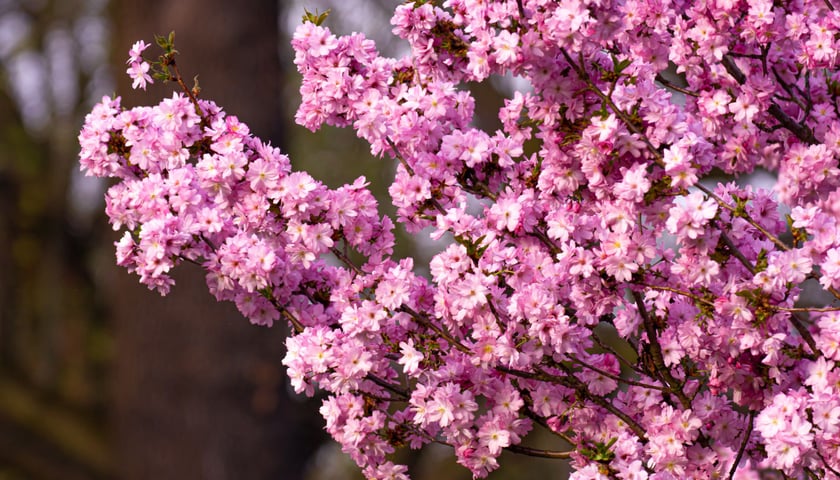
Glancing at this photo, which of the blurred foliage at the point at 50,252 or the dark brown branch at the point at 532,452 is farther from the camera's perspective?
the blurred foliage at the point at 50,252

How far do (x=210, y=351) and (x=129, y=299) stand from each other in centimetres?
108

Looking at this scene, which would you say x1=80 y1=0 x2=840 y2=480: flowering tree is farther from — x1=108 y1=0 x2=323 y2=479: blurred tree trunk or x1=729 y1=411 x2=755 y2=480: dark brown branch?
x1=108 y1=0 x2=323 y2=479: blurred tree trunk

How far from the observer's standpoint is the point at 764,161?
359 centimetres

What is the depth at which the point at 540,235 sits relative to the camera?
3.07 m

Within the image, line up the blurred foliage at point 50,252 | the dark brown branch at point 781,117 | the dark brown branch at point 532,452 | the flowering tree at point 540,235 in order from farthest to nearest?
the blurred foliage at point 50,252
the dark brown branch at point 781,117
the dark brown branch at point 532,452
the flowering tree at point 540,235

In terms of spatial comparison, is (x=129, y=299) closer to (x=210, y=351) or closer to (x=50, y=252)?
(x=210, y=351)

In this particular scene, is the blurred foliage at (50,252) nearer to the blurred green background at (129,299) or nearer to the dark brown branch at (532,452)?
the blurred green background at (129,299)

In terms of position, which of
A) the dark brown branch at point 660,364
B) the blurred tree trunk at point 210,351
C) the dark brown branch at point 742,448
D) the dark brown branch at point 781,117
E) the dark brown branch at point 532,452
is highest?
the blurred tree trunk at point 210,351

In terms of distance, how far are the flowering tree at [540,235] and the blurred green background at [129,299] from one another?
5.70 m

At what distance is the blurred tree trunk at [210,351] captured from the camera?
8.83 m

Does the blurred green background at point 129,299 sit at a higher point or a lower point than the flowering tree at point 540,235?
higher

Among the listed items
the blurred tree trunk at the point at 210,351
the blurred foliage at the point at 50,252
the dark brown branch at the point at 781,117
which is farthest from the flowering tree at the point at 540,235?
the blurred foliage at the point at 50,252

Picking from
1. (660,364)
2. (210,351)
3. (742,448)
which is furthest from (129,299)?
(742,448)

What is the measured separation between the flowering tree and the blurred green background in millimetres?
5695
